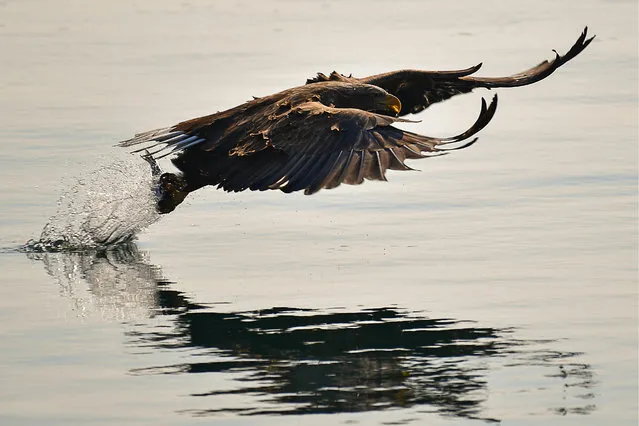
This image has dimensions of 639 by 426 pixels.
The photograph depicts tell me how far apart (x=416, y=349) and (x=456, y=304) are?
2.69 feet

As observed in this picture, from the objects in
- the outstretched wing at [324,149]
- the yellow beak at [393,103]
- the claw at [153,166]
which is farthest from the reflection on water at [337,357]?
the yellow beak at [393,103]

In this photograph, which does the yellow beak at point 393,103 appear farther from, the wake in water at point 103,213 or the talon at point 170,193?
the wake in water at point 103,213

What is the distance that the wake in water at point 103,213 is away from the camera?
30.5 ft

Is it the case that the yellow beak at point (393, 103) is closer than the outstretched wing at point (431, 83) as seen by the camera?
Yes

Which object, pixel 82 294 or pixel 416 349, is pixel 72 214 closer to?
pixel 82 294

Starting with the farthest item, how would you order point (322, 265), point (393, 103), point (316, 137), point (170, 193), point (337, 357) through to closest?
point (170, 193) < point (393, 103) < point (322, 265) < point (316, 137) < point (337, 357)

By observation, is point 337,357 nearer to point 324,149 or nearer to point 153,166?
point 324,149

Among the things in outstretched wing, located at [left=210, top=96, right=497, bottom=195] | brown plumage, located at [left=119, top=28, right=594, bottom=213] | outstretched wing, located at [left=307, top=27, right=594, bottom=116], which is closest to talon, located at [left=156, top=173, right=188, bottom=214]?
brown plumage, located at [left=119, top=28, right=594, bottom=213]

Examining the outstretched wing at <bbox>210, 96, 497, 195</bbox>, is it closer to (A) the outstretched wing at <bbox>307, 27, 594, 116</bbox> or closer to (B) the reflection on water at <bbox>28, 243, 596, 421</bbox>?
(B) the reflection on water at <bbox>28, 243, 596, 421</bbox>

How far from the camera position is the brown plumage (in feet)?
25.3

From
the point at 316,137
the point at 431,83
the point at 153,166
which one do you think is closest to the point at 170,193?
the point at 153,166

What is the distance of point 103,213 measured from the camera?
9.59m

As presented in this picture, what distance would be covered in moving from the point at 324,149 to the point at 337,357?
1350mm

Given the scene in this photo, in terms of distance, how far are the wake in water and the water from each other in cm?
2
